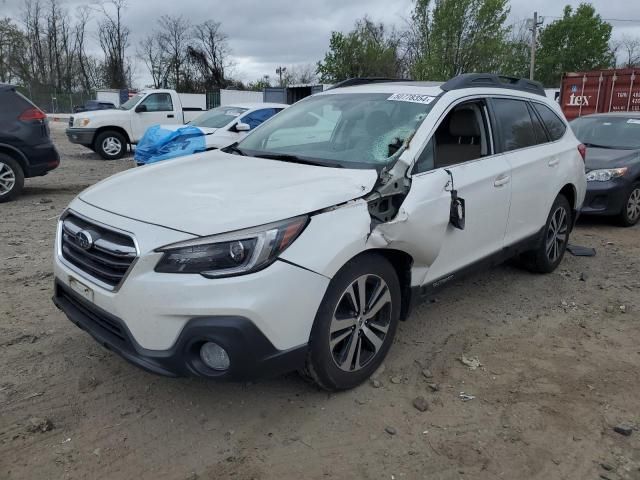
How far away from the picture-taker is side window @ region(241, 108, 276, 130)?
443 inches

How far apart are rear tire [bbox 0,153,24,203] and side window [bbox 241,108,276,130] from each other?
4.42m

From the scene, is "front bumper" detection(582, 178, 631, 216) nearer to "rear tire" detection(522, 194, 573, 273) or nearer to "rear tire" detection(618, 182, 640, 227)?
"rear tire" detection(618, 182, 640, 227)

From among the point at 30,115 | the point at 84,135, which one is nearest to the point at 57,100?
the point at 84,135

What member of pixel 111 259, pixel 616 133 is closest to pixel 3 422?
pixel 111 259

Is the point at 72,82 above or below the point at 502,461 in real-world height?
above

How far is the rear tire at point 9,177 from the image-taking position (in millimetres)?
8039

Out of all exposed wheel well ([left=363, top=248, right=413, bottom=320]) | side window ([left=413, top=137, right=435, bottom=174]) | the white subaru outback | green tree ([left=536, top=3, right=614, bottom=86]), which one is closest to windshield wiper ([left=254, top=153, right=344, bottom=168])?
the white subaru outback

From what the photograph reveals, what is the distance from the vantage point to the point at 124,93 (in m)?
41.7

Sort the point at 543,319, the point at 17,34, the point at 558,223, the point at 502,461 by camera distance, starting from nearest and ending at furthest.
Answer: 1. the point at 502,461
2. the point at 543,319
3. the point at 558,223
4. the point at 17,34

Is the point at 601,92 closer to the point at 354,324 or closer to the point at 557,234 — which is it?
the point at 557,234

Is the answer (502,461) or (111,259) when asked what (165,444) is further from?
(502,461)

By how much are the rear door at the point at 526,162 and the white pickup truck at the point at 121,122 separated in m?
12.0

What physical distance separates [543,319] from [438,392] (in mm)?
1554

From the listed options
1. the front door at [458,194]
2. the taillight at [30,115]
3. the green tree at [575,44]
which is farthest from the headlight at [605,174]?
the green tree at [575,44]
